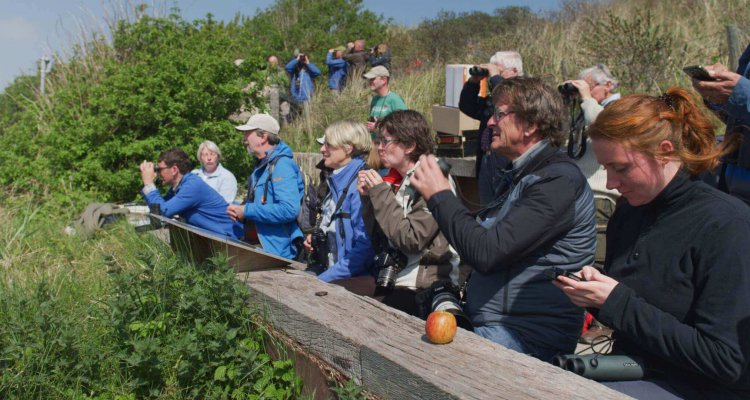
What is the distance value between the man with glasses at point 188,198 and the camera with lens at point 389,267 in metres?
2.92

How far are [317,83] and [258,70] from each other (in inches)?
208

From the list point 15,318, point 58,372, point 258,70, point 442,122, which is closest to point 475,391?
point 58,372

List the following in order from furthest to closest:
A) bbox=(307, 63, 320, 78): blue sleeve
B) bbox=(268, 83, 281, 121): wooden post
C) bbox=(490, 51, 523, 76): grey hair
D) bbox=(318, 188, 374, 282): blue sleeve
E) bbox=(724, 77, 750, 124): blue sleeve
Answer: bbox=(307, 63, 320, 78): blue sleeve → bbox=(268, 83, 281, 121): wooden post → bbox=(490, 51, 523, 76): grey hair → bbox=(318, 188, 374, 282): blue sleeve → bbox=(724, 77, 750, 124): blue sleeve

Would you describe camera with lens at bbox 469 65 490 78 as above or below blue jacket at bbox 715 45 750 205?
above

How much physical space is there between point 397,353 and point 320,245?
2329mm

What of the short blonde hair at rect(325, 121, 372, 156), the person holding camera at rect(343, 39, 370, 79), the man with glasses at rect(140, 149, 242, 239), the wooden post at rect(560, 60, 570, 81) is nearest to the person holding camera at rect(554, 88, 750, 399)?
the short blonde hair at rect(325, 121, 372, 156)

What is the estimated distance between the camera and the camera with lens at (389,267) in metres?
3.61

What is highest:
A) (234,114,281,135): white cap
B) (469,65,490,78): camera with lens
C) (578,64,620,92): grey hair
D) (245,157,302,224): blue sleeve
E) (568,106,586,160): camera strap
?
(469,65,490,78): camera with lens

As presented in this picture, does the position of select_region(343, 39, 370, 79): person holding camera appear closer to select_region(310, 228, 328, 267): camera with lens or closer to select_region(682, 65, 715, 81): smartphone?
select_region(310, 228, 328, 267): camera with lens

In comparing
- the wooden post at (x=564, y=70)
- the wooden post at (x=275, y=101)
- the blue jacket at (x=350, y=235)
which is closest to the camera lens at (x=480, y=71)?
the blue jacket at (x=350, y=235)

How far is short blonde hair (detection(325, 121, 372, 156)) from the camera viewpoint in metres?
4.98

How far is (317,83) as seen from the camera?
14.7m

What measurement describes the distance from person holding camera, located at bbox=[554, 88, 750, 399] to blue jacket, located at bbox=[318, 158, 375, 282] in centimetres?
195

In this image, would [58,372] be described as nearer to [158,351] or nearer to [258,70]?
[158,351]
